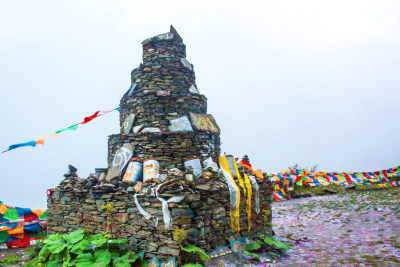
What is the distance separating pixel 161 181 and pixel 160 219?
967mm

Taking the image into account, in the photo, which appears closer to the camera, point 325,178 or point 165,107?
point 165,107

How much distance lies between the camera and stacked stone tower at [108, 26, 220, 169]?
27.9 ft

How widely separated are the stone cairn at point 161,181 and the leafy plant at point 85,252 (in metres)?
0.40

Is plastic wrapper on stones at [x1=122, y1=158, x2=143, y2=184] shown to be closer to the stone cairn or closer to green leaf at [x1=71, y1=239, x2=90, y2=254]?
the stone cairn

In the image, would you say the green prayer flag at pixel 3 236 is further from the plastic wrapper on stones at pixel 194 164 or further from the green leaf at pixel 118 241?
the plastic wrapper on stones at pixel 194 164

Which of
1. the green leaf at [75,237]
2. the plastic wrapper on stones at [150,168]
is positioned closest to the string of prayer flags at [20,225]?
the green leaf at [75,237]

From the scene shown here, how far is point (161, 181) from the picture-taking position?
22.2ft

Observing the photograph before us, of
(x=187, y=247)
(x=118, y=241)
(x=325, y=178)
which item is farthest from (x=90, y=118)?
(x=325, y=178)

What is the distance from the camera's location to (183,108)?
365 inches

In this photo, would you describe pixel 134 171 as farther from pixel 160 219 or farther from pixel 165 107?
pixel 165 107

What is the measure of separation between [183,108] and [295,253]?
17.9 feet

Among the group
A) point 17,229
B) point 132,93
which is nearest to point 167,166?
point 132,93

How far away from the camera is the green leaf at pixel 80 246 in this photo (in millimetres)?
6064

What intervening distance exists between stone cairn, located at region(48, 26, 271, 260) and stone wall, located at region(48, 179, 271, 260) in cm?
2
